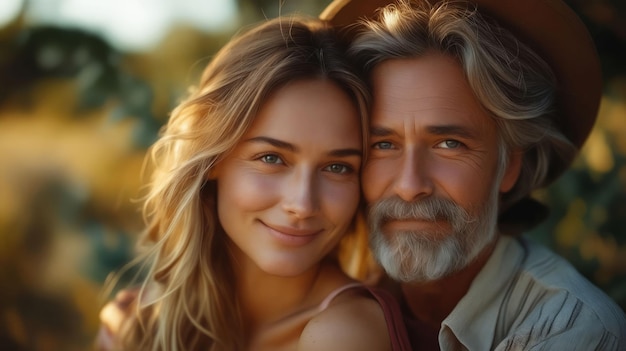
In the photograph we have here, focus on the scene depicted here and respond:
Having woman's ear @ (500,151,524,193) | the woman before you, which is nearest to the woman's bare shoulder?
the woman

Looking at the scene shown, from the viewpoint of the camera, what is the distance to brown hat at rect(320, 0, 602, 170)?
278cm

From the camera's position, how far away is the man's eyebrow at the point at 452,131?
2.67 m

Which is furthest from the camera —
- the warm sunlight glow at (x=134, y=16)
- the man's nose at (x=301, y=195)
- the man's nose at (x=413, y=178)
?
the warm sunlight glow at (x=134, y=16)

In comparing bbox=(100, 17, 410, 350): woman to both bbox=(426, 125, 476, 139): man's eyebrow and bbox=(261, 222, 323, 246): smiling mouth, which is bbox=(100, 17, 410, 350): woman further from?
bbox=(426, 125, 476, 139): man's eyebrow

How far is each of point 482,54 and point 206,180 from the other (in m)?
1.04

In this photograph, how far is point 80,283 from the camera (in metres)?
4.29

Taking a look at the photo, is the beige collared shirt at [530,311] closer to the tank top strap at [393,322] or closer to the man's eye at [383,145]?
the tank top strap at [393,322]

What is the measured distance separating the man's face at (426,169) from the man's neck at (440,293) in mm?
208

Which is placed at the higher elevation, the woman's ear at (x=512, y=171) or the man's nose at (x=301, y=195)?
the man's nose at (x=301, y=195)

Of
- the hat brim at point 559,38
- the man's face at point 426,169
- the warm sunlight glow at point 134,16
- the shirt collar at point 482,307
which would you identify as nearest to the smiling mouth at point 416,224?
the man's face at point 426,169

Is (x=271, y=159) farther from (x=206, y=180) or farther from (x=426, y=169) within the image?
(x=426, y=169)

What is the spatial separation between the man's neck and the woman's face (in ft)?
1.81

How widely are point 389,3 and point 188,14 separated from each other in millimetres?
1643

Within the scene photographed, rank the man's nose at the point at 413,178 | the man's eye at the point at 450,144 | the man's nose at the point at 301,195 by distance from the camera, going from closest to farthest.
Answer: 1. the man's nose at the point at 301,195
2. the man's nose at the point at 413,178
3. the man's eye at the point at 450,144
